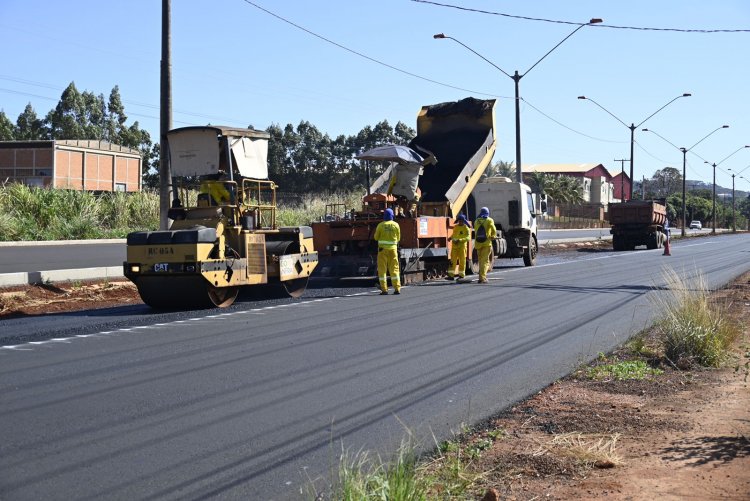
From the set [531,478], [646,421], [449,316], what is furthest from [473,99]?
[531,478]

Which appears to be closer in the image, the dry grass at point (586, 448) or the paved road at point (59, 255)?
the dry grass at point (586, 448)

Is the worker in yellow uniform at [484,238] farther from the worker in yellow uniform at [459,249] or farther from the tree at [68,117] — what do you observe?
the tree at [68,117]

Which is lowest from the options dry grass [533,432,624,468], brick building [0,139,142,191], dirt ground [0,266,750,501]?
dirt ground [0,266,750,501]

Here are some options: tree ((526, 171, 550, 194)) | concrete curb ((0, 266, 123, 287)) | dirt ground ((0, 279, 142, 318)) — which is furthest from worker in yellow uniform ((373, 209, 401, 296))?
tree ((526, 171, 550, 194))

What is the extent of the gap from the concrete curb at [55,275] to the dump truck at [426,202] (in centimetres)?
451

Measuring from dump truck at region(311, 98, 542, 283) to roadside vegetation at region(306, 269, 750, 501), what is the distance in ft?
30.2

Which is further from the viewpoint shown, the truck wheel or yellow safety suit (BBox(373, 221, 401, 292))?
the truck wheel

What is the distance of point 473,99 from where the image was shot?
72.2 ft

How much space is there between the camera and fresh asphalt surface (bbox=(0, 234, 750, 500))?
5.34 metres

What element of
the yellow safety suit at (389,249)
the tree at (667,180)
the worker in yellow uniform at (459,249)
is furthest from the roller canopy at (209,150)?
the tree at (667,180)

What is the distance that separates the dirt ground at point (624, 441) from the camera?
4.88 meters

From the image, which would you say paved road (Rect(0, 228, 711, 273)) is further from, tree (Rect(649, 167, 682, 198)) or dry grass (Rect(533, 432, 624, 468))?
tree (Rect(649, 167, 682, 198))

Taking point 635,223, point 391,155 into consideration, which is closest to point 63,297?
point 391,155

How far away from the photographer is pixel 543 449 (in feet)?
18.5
